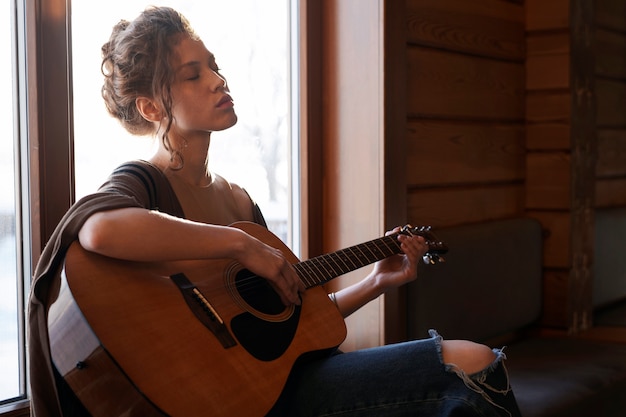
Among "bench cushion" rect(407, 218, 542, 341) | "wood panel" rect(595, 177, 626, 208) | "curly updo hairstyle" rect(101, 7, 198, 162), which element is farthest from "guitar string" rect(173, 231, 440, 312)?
"wood panel" rect(595, 177, 626, 208)

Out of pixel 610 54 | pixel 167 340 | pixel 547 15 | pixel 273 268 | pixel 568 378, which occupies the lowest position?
pixel 568 378

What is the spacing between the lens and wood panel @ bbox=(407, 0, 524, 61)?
2.67 metres

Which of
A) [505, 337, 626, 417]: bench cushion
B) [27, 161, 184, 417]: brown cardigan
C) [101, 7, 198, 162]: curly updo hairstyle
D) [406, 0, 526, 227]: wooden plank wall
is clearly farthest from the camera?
[406, 0, 526, 227]: wooden plank wall

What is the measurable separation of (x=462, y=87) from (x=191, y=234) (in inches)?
63.1

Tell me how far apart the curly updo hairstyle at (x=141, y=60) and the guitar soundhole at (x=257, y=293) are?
40cm

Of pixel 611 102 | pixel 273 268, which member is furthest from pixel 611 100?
pixel 273 268

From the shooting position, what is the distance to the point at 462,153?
2.90 metres

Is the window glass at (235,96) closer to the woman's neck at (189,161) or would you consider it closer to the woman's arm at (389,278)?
the woman's neck at (189,161)

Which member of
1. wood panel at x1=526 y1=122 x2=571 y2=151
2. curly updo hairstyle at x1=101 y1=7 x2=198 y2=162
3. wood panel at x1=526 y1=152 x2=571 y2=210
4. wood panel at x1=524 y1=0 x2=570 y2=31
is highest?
wood panel at x1=524 y1=0 x2=570 y2=31

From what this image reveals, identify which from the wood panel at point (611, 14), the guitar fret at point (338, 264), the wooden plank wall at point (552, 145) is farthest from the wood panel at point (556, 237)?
the guitar fret at point (338, 264)

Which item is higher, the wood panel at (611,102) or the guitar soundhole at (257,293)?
the wood panel at (611,102)

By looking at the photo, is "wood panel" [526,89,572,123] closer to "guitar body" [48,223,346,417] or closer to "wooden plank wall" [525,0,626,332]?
"wooden plank wall" [525,0,626,332]

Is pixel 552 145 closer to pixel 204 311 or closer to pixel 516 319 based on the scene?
pixel 516 319

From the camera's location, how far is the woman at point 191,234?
1.51 meters
